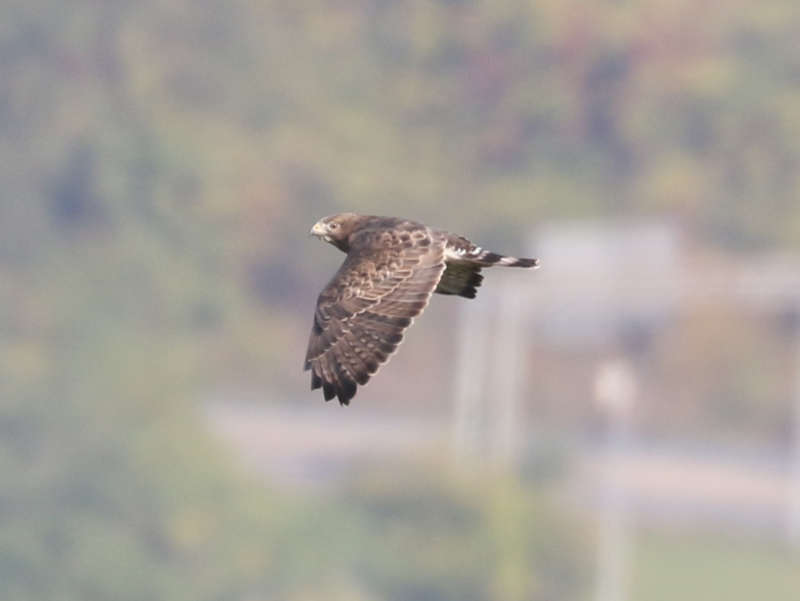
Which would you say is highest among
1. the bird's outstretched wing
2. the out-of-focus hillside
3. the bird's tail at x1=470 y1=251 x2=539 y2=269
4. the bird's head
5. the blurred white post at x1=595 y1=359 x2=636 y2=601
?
the out-of-focus hillside

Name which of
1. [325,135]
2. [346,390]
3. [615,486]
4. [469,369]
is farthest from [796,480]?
[346,390]

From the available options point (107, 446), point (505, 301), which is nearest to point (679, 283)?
point (505, 301)

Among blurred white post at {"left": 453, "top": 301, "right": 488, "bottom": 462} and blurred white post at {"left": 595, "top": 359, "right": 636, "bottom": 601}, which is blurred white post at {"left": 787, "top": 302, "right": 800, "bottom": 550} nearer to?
blurred white post at {"left": 595, "top": 359, "right": 636, "bottom": 601}

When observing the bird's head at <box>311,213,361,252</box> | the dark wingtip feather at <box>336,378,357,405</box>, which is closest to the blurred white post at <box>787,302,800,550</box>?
the bird's head at <box>311,213,361,252</box>

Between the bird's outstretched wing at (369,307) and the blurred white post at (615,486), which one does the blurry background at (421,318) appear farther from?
the bird's outstretched wing at (369,307)

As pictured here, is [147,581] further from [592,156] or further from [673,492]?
[592,156]

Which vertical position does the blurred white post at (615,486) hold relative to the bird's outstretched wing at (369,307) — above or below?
above

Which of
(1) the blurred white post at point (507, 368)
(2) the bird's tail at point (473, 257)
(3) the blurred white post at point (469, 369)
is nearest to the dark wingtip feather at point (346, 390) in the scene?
(2) the bird's tail at point (473, 257)

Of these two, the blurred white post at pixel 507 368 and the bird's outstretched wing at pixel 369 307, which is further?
the blurred white post at pixel 507 368
